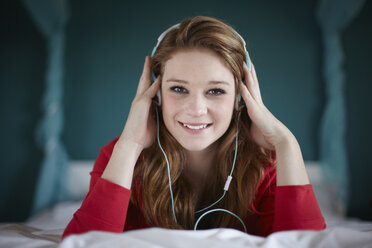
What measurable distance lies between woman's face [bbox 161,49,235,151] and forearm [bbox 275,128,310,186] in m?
0.22

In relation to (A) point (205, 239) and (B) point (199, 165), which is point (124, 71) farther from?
(A) point (205, 239)

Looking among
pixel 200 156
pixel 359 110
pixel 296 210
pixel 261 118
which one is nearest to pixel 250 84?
pixel 261 118

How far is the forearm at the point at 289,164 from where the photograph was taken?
921 mm

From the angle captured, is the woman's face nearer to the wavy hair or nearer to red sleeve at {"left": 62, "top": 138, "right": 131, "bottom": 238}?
the wavy hair

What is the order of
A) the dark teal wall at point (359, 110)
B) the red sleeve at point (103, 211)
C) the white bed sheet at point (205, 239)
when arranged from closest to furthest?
the white bed sheet at point (205, 239) → the red sleeve at point (103, 211) → the dark teal wall at point (359, 110)

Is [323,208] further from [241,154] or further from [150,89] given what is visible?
[150,89]

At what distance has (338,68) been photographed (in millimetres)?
2170

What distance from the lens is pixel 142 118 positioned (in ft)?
3.38

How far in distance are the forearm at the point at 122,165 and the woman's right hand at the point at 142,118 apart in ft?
0.10

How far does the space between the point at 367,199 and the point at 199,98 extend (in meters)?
2.26

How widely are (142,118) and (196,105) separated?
0.73 ft

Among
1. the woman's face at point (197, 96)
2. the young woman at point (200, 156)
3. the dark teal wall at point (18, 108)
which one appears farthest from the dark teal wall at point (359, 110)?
the dark teal wall at point (18, 108)

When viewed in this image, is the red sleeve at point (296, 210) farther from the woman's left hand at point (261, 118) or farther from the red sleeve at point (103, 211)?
the red sleeve at point (103, 211)

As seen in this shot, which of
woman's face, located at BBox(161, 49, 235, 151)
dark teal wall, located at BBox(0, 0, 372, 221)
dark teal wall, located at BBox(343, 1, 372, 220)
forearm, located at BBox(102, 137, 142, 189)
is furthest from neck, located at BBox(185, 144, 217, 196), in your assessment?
dark teal wall, located at BBox(343, 1, 372, 220)
